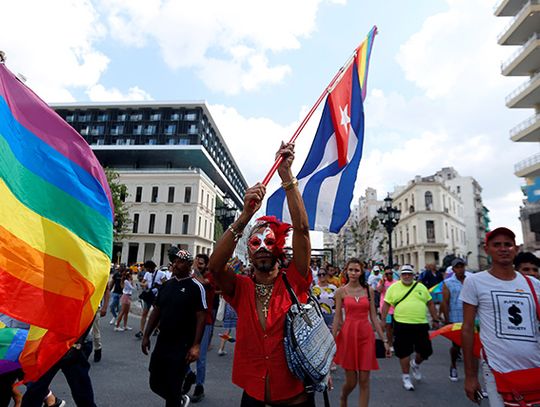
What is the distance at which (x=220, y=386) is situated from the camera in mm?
5691

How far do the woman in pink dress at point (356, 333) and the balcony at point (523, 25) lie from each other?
28385 mm

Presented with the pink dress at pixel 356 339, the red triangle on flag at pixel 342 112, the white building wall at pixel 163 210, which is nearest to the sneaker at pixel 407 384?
the pink dress at pixel 356 339

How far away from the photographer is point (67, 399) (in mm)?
4918

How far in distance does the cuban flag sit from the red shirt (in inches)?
69.0

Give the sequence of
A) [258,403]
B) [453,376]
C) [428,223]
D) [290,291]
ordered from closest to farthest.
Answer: [258,403]
[290,291]
[453,376]
[428,223]

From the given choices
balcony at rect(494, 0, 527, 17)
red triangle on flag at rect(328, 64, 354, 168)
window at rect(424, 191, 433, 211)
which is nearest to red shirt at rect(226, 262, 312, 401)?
red triangle on flag at rect(328, 64, 354, 168)

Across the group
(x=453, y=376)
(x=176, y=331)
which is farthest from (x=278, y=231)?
(x=453, y=376)

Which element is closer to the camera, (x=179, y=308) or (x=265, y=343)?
(x=265, y=343)

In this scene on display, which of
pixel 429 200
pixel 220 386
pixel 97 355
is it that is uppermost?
pixel 429 200

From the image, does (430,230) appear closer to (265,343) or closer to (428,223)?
(428,223)

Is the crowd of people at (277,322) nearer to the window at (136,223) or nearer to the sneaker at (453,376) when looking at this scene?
the sneaker at (453,376)

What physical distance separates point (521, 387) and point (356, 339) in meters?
2.18

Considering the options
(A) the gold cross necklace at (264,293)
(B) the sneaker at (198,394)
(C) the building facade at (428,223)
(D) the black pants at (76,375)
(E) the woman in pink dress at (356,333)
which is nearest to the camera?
(A) the gold cross necklace at (264,293)

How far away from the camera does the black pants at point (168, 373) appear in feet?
12.4
